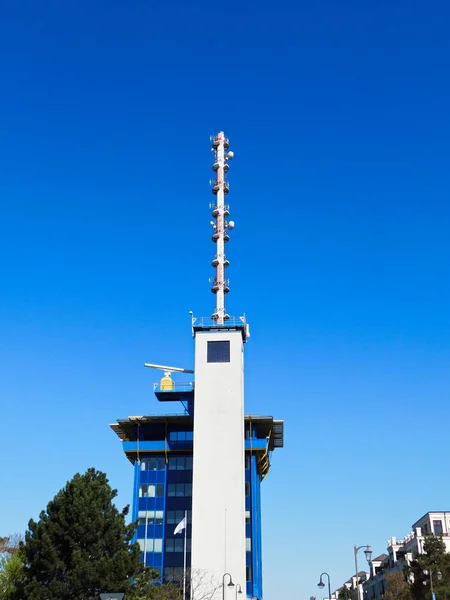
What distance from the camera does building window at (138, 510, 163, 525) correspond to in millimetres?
88000

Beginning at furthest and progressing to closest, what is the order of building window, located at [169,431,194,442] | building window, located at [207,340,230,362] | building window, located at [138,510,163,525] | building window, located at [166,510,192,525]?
1. building window, located at [169,431,194,442]
2. building window, located at [138,510,163,525]
3. building window, located at [166,510,192,525]
4. building window, located at [207,340,230,362]

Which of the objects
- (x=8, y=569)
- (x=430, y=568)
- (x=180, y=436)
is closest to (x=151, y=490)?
(x=180, y=436)

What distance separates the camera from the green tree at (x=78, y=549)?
142 ft

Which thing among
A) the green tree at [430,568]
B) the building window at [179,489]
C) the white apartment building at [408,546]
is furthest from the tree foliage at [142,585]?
the white apartment building at [408,546]

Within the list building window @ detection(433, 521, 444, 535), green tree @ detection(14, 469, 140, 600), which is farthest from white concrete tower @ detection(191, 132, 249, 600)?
building window @ detection(433, 521, 444, 535)

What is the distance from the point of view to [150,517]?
8844cm

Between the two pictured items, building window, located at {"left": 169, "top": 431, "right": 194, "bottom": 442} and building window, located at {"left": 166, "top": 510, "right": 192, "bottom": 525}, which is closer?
building window, located at {"left": 166, "top": 510, "right": 192, "bottom": 525}

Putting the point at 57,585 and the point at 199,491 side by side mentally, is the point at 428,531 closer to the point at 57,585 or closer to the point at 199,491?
the point at 199,491

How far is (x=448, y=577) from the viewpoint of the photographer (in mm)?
73750

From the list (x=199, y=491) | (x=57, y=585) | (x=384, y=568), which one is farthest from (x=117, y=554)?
(x=384, y=568)

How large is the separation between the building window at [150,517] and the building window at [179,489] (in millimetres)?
2883

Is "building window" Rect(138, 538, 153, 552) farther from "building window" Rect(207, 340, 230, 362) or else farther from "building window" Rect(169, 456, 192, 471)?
"building window" Rect(207, 340, 230, 362)

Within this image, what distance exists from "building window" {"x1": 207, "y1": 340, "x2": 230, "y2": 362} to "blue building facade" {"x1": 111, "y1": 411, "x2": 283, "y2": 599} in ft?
34.4

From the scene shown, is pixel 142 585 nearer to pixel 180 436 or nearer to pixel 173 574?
pixel 173 574
